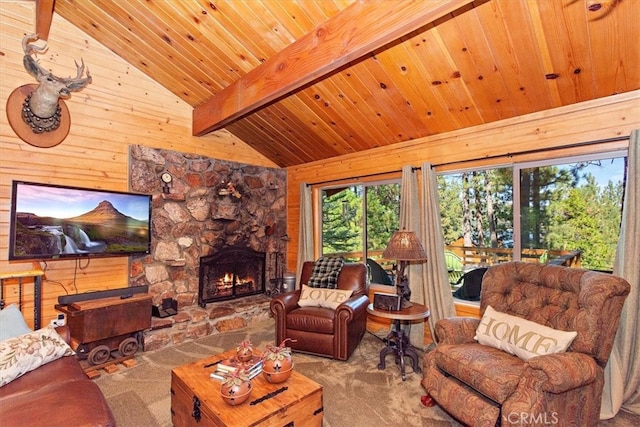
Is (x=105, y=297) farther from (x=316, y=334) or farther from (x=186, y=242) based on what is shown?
Answer: (x=316, y=334)

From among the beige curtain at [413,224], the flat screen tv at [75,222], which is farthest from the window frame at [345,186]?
the flat screen tv at [75,222]

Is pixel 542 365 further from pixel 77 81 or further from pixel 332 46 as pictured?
pixel 77 81

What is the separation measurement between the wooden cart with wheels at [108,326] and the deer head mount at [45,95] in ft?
5.98

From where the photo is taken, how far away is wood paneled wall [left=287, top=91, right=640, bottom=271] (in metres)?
2.52

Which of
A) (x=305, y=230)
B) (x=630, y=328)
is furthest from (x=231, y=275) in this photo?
(x=630, y=328)

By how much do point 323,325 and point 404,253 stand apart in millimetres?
1083

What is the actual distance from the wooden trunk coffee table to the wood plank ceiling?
224cm

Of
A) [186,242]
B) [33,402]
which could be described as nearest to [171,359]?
[186,242]

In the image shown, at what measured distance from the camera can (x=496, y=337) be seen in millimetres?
2248

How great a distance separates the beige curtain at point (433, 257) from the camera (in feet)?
11.1

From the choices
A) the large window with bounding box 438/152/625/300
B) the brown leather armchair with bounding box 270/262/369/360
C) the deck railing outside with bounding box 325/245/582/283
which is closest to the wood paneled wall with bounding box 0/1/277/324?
the brown leather armchair with bounding box 270/262/369/360

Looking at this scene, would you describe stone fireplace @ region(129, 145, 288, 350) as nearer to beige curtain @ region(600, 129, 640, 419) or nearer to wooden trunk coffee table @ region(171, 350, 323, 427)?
wooden trunk coffee table @ region(171, 350, 323, 427)

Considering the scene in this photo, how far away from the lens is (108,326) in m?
3.00

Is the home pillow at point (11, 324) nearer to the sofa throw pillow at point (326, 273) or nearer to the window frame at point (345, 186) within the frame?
the sofa throw pillow at point (326, 273)
